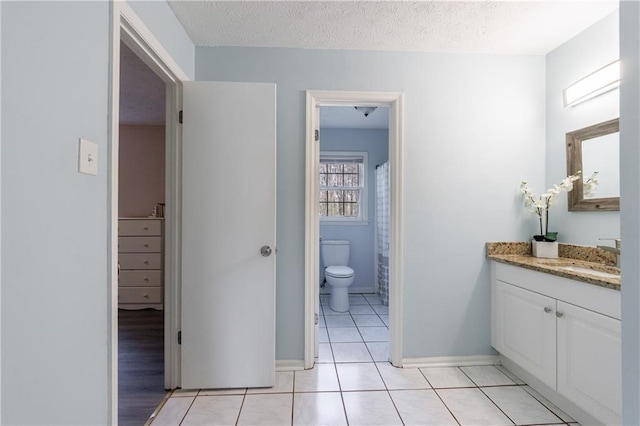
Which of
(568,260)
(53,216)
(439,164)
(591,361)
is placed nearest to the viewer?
(53,216)

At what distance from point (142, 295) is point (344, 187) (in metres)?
2.83

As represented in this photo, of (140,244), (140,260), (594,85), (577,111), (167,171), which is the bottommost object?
(140,260)

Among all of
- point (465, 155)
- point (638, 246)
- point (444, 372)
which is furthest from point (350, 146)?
point (638, 246)

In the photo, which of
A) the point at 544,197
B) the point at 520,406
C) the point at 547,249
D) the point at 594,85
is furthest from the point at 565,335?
the point at 594,85

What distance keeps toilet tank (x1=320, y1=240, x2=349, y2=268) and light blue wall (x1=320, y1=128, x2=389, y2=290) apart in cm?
23

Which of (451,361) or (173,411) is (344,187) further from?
(173,411)

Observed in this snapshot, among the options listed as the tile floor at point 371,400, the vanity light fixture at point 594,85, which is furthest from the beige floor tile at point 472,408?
the vanity light fixture at point 594,85

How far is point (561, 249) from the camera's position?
2.02 m

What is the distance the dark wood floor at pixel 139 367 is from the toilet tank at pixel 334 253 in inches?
76.6

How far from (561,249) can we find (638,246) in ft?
5.41

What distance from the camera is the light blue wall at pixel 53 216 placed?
2.52 feet

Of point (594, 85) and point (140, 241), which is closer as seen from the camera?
point (594, 85)

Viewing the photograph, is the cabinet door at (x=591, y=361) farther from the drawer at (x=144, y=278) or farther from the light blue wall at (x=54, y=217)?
the drawer at (x=144, y=278)

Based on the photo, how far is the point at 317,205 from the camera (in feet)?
6.82
